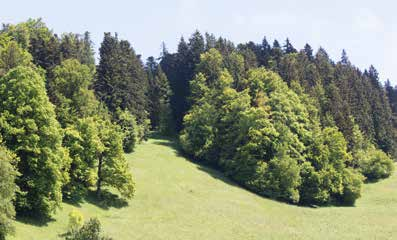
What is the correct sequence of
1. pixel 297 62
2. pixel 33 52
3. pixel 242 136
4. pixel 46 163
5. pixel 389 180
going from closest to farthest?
pixel 46 163
pixel 33 52
pixel 242 136
pixel 389 180
pixel 297 62

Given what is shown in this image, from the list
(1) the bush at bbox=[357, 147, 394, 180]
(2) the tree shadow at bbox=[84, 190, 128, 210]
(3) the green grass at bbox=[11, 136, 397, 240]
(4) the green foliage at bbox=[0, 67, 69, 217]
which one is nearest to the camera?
(4) the green foliage at bbox=[0, 67, 69, 217]

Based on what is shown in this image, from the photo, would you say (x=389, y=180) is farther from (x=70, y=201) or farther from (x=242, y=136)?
(x=70, y=201)

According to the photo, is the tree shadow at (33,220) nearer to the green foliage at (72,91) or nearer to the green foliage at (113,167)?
the green foliage at (113,167)

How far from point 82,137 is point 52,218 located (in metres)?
12.6

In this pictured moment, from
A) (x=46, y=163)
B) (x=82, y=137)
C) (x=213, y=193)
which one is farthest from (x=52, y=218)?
(x=213, y=193)

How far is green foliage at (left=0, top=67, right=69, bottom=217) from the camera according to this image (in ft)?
159

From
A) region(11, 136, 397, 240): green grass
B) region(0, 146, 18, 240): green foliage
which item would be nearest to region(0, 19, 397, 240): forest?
region(0, 146, 18, 240): green foliage

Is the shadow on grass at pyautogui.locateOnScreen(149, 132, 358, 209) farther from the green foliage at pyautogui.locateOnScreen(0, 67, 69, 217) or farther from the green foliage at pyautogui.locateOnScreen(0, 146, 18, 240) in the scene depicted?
the green foliage at pyautogui.locateOnScreen(0, 146, 18, 240)

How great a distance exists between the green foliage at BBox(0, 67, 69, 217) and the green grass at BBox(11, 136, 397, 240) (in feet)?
8.75

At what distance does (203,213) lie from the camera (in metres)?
66.1

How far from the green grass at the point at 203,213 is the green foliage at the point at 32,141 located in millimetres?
2668

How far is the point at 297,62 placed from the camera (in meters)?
124

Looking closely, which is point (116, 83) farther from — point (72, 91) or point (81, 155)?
point (81, 155)

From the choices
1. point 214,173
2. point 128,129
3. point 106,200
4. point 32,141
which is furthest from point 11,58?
point 214,173
